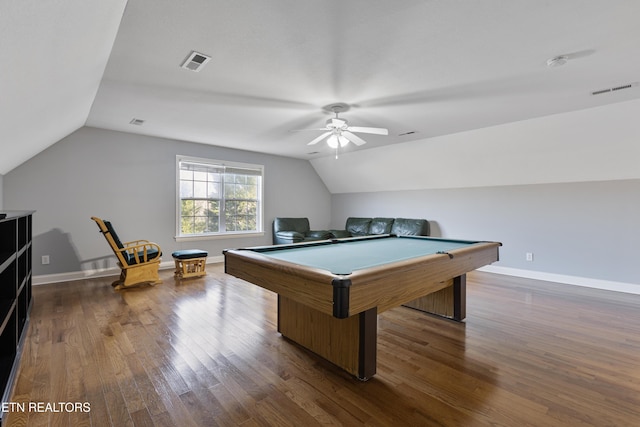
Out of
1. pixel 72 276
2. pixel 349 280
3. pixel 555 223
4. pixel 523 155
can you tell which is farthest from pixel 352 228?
pixel 349 280

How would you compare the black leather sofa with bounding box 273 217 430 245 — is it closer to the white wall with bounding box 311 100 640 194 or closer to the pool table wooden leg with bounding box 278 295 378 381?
the white wall with bounding box 311 100 640 194

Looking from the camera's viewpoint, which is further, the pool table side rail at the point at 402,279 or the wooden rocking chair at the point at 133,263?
the wooden rocking chair at the point at 133,263

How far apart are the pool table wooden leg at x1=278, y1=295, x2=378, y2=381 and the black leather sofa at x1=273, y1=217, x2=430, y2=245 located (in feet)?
11.7

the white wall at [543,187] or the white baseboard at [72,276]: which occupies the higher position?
the white wall at [543,187]

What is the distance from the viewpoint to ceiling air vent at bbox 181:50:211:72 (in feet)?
7.77

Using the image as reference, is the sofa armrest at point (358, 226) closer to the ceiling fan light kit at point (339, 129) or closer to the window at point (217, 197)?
the window at point (217, 197)

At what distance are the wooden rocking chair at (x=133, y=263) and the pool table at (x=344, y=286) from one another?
2.51m

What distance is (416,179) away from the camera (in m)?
6.09

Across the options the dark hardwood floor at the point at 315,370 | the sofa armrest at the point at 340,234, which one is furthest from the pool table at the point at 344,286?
the sofa armrest at the point at 340,234

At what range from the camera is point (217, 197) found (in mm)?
5930

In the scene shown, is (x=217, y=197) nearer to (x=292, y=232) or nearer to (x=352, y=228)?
(x=292, y=232)

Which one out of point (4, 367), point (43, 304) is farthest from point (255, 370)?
point (43, 304)

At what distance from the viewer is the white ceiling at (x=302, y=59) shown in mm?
1783

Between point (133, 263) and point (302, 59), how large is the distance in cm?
367
